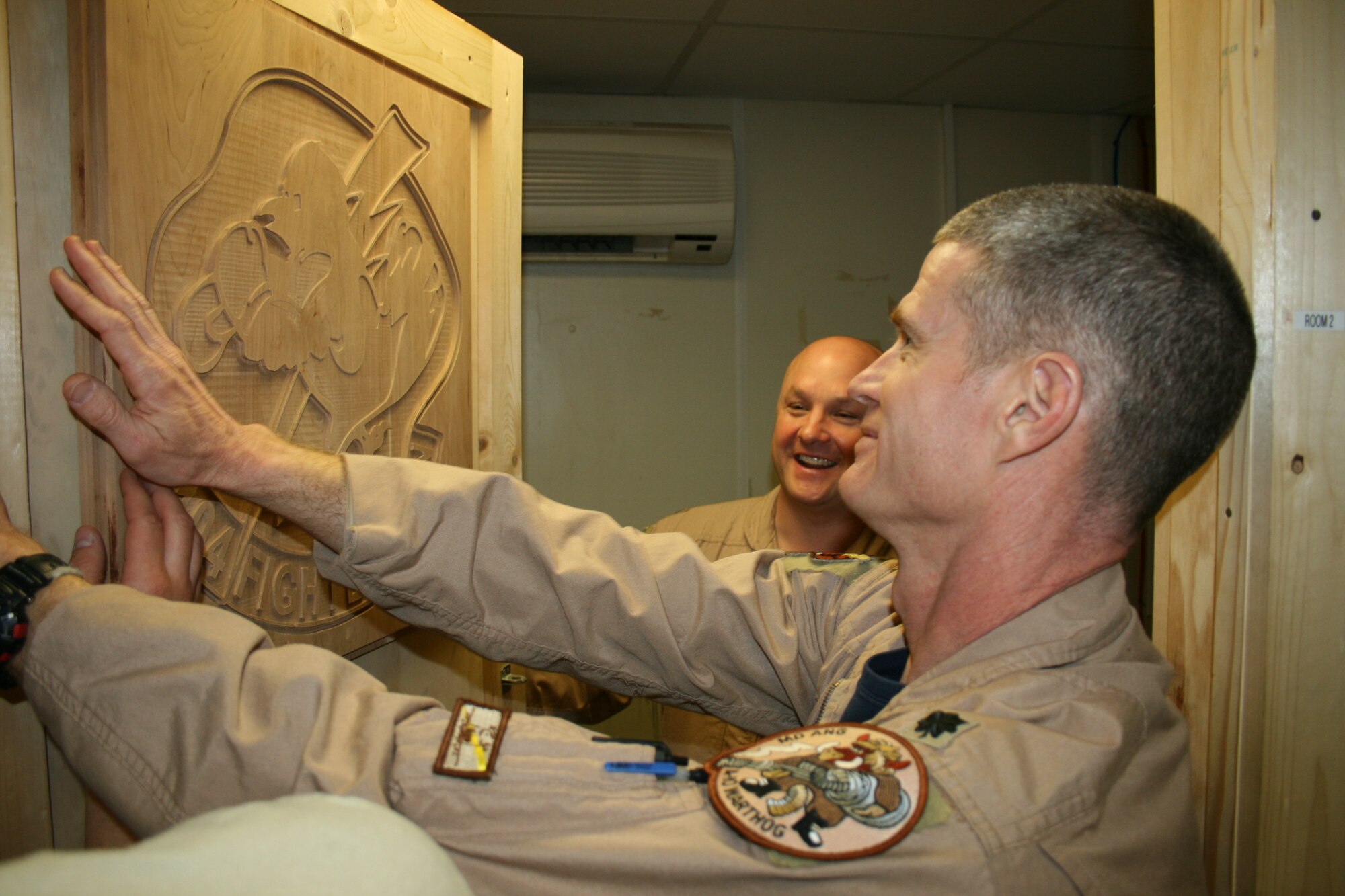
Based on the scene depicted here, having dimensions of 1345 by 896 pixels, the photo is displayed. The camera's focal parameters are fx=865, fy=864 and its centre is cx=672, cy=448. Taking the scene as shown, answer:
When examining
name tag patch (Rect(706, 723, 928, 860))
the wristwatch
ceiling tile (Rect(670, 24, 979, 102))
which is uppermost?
ceiling tile (Rect(670, 24, 979, 102))

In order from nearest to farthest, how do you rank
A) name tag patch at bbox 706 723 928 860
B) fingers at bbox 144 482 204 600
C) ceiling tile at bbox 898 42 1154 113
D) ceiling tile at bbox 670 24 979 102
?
1. name tag patch at bbox 706 723 928 860
2. fingers at bbox 144 482 204 600
3. ceiling tile at bbox 670 24 979 102
4. ceiling tile at bbox 898 42 1154 113

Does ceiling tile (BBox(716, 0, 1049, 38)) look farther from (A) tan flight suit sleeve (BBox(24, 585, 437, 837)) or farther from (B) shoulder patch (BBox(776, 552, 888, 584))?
(A) tan flight suit sleeve (BBox(24, 585, 437, 837))

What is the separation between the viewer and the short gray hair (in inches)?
34.5

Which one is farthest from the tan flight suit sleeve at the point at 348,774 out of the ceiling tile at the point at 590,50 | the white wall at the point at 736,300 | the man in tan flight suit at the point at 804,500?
the white wall at the point at 736,300

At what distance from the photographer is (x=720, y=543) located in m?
2.19

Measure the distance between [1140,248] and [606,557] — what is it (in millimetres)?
730

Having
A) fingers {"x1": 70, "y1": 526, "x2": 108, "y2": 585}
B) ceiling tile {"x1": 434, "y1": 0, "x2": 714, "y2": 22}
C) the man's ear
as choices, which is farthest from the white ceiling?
fingers {"x1": 70, "y1": 526, "x2": 108, "y2": 585}

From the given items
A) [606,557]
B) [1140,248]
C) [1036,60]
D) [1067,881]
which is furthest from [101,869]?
[1036,60]

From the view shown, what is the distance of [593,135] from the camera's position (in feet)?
9.33

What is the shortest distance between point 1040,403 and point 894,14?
6.11 feet

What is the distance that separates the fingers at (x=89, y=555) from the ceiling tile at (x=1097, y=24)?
250 centimetres

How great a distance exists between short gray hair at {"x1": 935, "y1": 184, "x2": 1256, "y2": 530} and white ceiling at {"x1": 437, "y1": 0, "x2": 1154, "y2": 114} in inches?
65.0

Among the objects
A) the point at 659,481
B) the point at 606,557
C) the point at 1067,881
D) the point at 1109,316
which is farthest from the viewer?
the point at 659,481

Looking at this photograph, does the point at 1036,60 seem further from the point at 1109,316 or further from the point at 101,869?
the point at 101,869
